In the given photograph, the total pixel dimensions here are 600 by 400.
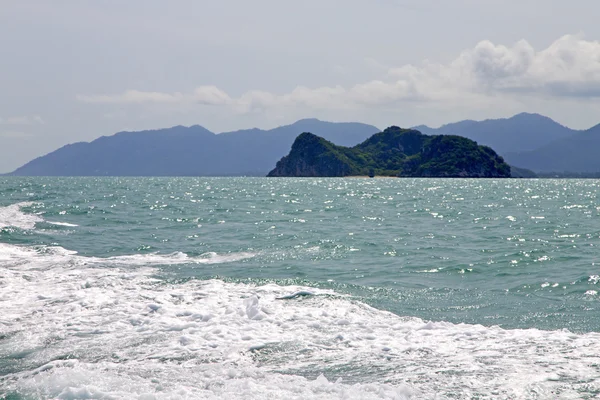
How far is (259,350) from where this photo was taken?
1286 centimetres

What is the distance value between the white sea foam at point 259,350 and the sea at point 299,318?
52 mm

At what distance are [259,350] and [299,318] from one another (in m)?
3.14

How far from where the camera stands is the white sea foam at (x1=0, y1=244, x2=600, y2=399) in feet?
33.7

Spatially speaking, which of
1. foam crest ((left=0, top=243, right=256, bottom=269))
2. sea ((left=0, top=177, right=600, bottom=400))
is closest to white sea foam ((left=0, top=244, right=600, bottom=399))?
sea ((left=0, top=177, right=600, bottom=400))

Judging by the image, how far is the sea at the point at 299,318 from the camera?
10.6 metres

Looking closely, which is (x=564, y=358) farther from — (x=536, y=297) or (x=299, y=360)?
(x=536, y=297)

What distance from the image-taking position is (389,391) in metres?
10.0

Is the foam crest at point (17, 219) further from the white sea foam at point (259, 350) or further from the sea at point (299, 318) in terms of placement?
the white sea foam at point (259, 350)

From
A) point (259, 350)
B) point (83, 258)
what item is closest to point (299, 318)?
point (259, 350)

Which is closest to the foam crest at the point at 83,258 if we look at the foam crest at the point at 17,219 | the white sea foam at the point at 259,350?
the white sea foam at the point at 259,350

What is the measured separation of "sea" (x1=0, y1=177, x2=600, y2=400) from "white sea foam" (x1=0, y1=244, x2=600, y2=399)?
0.05 m

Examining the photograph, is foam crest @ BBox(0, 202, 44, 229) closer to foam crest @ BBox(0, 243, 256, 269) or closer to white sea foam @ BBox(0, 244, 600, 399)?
foam crest @ BBox(0, 243, 256, 269)

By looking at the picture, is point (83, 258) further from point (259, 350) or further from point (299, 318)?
point (259, 350)

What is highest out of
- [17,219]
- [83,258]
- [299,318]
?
[17,219]
